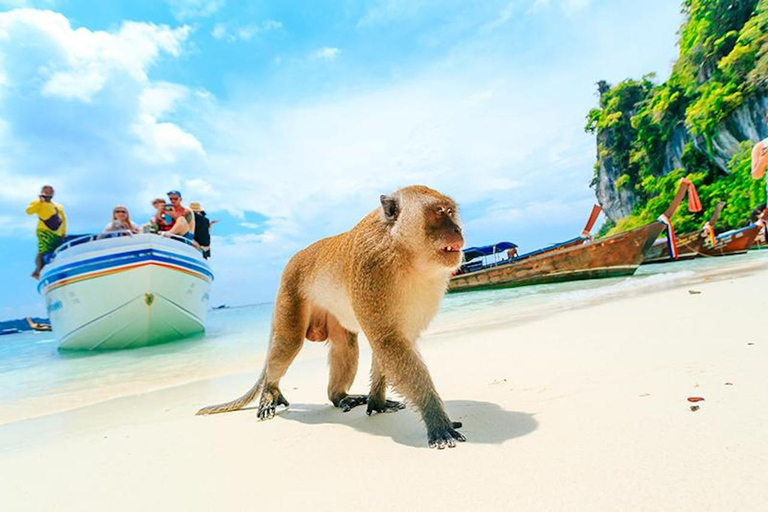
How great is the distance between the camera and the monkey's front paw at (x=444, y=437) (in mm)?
2439

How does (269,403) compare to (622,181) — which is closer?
(269,403)

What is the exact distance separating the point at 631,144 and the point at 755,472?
175 ft

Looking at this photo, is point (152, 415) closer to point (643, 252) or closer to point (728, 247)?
point (643, 252)

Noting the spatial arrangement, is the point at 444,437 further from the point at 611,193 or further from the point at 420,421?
the point at 611,193

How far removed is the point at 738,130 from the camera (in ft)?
107

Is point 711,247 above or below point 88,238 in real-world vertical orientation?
below

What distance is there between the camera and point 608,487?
1651 mm

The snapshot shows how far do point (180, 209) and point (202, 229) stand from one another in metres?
2.06

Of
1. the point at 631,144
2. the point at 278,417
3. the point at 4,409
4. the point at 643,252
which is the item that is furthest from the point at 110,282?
the point at 631,144

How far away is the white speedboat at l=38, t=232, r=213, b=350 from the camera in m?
13.2

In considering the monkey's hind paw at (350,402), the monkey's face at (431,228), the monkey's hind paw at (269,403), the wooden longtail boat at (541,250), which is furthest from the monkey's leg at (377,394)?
the wooden longtail boat at (541,250)

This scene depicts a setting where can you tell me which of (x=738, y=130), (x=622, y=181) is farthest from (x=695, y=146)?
(x=622, y=181)

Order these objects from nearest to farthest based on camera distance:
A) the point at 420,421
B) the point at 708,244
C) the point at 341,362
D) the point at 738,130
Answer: the point at 420,421
the point at 341,362
the point at 708,244
the point at 738,130

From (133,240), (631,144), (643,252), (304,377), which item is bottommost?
(304,377)
